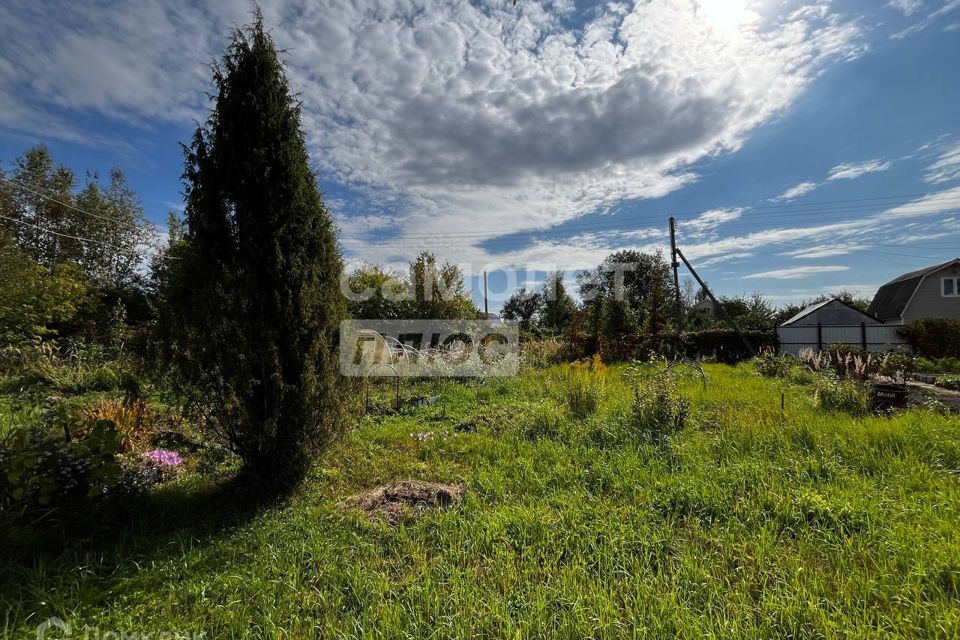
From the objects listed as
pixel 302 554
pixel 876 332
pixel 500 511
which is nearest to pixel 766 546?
pixel 500 511

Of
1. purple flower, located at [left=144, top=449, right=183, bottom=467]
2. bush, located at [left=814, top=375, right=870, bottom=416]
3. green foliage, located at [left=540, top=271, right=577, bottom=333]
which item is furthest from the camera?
green foliage, located at [left=540, top=271, right=577, bottom=333]

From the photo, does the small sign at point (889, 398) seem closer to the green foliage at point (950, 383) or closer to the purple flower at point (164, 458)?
the green foliage at point (950, 383)

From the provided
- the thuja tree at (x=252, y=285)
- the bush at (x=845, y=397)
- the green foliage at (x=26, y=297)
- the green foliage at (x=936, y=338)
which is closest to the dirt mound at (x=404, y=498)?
the thuja tree at (x=252, y=285)

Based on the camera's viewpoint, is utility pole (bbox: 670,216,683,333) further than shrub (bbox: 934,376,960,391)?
Yes

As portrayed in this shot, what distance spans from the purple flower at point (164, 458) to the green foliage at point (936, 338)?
18.7 meters

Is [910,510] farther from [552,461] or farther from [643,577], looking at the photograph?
[552,461]

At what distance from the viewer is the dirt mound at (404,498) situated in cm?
283

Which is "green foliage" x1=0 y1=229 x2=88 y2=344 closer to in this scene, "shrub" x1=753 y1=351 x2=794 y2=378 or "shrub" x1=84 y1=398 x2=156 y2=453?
"shrub" x1=84 y1=398 x2=156 y2=453

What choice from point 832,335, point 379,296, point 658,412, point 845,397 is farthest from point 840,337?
point 379,296

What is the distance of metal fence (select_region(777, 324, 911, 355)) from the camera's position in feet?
43.2

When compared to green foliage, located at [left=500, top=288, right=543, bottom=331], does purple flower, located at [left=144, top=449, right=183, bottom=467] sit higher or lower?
lower

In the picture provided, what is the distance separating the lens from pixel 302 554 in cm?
232

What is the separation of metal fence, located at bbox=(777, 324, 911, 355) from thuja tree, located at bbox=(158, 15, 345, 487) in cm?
1648

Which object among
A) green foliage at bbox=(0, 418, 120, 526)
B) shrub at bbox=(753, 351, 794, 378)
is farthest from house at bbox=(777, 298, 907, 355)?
green foliage at bbox=(0, 418, 120, 526)
